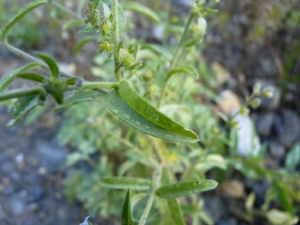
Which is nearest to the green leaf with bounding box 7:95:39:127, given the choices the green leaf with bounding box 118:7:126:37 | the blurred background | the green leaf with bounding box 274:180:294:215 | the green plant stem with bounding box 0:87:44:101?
the green plant stem with bounding box 0:87:44:101

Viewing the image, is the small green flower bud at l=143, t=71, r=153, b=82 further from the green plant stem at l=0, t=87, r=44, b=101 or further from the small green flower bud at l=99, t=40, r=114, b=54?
the green plant stem at l=0, t=87, r=44, b=101

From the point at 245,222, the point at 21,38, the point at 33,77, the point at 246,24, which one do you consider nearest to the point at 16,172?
the point at 21,38

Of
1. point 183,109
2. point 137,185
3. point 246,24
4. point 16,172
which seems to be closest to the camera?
point 137,185

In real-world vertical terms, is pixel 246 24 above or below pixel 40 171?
above

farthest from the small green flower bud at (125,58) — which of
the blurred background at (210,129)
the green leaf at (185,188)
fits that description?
the blurred background at (210,129)

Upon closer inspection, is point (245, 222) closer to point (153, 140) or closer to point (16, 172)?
point (153, 140)

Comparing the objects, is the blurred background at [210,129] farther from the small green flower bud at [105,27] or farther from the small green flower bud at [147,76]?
the small green flower bud at [105,27]

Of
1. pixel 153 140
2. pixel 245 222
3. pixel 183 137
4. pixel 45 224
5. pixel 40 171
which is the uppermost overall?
pixel 183 137
